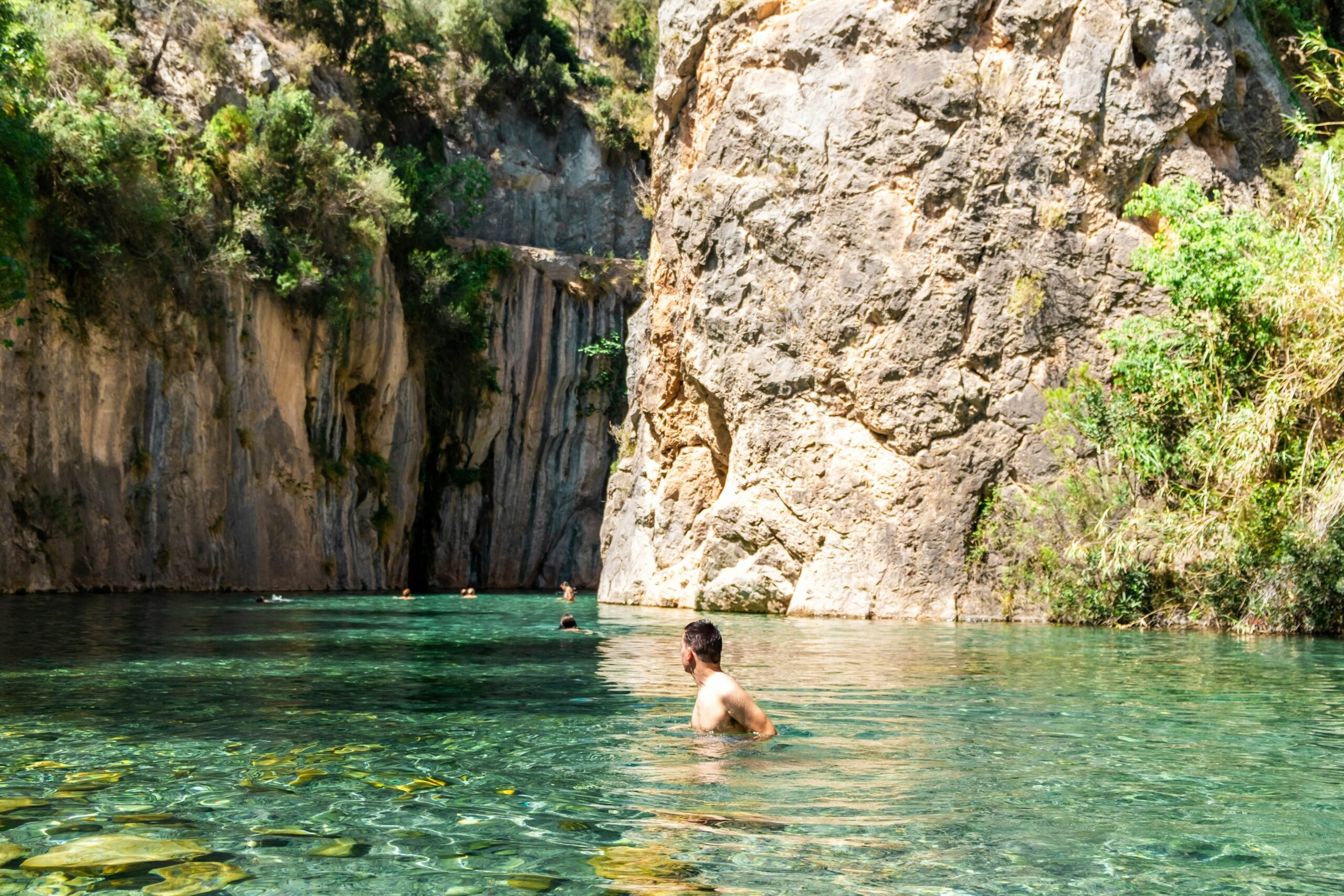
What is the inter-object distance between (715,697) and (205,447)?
25.2 meters

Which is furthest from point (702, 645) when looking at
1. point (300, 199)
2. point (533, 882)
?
point (300, 199)

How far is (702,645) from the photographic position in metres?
Result: 7.48

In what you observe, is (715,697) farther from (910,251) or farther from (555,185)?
(555,185)

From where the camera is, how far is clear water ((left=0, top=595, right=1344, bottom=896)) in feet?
14.9

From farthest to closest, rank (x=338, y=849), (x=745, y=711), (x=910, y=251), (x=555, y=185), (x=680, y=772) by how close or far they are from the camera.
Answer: (x=555, y=185) → (x=910, y=251) → (x=745, y=711) → (x=680, y=772) → (x=338, y=849)

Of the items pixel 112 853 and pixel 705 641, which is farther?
pixel 705 641

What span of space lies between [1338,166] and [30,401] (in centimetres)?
2355

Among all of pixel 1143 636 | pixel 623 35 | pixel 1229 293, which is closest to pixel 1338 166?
pixel 1229 293

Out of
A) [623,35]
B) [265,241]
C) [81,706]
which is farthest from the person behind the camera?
[623,35]

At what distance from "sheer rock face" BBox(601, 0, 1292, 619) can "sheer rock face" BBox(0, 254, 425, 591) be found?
439 inches

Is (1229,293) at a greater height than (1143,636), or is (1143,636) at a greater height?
(1229,293)

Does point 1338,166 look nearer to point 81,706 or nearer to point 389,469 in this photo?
point 81,706

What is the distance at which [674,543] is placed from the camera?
25797 millimetres

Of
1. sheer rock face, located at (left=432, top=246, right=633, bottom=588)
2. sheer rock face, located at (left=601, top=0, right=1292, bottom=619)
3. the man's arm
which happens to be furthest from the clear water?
sheer rock face, located at (left=432, top=246, right=633, bottom=588)
